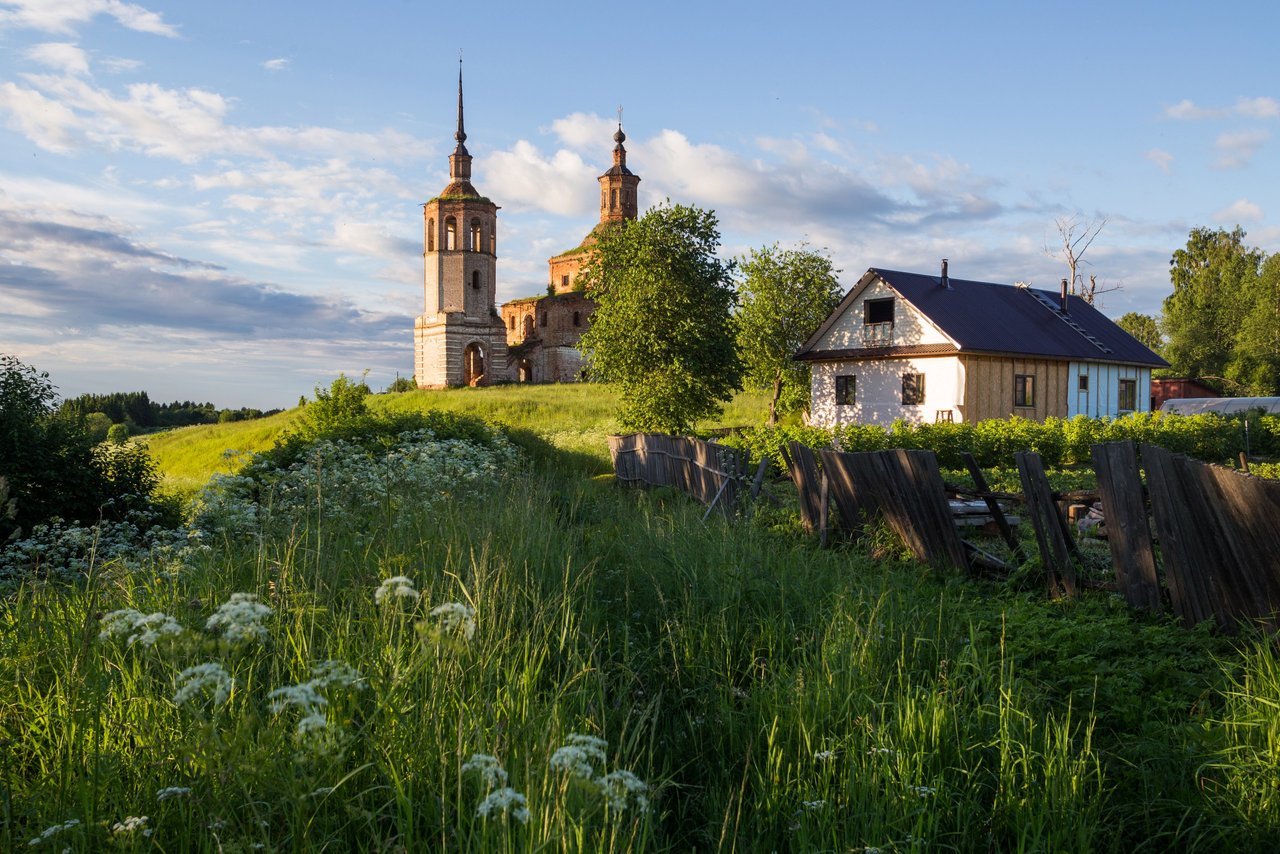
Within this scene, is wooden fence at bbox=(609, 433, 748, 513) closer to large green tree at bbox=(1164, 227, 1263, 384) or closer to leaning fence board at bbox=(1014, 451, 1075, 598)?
leaning fence board at bbox=(1014, 451, 1075, 598)

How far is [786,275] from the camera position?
39875mm

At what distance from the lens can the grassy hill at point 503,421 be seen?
105 feet

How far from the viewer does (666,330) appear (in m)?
29.8

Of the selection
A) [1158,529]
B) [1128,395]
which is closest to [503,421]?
[1128,395]

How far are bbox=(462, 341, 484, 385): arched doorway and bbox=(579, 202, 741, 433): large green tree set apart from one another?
34.3 m

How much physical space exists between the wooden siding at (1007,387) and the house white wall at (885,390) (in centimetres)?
51

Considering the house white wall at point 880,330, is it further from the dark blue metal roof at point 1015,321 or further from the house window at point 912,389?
the house window at point 912,389

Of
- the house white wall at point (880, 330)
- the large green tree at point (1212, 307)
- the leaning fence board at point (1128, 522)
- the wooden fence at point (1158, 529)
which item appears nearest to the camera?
the wooden fence at point (1158, 529)

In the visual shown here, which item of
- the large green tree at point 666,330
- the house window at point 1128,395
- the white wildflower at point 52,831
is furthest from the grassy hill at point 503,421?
the white wildflower at point 52,831

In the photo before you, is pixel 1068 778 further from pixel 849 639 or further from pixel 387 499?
pixel 387 499

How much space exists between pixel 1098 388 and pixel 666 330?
17803mm

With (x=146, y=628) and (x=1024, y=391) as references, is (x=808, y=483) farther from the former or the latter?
(x=1024, y=391)

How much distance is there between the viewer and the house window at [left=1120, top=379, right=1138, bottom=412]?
118ft

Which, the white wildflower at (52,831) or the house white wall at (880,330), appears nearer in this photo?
the white wildflower at (52,831)
